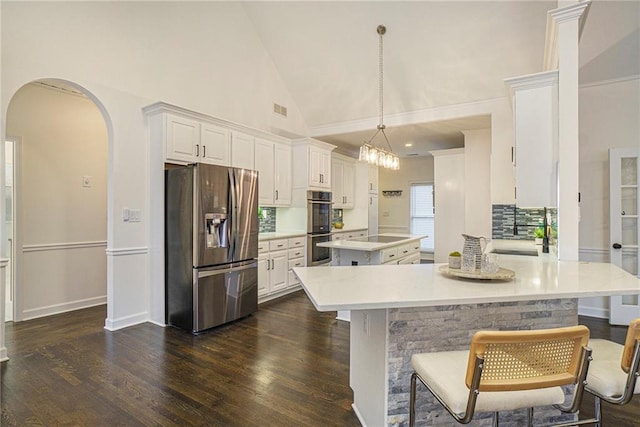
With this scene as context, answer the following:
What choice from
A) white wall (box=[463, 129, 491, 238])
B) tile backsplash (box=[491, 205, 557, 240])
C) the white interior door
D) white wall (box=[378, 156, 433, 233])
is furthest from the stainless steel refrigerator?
white wall (box=[378, 156, 433, 233])

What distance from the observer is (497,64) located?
429 centimetres

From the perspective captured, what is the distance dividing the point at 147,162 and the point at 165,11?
1.81 meters

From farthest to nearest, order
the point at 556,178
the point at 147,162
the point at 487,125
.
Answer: the point at 487,125
the point at 147,162
the point at 556,178

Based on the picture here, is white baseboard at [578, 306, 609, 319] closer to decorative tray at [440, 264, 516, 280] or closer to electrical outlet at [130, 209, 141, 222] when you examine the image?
decorative tray at [440, 264, 516, 280]

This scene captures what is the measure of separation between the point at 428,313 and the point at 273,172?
13.4ft

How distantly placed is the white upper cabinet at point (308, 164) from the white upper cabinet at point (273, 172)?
137mm

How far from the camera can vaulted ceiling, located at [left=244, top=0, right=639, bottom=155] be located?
3.85 meters

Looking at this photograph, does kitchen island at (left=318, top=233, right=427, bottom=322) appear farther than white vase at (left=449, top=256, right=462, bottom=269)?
Yes

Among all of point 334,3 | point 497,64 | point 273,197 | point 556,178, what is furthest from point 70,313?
point 497,64

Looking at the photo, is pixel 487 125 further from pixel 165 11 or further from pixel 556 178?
pixel 165 11

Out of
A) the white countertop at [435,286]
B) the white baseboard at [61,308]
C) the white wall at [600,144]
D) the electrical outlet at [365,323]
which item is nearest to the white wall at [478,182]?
the white wall at [600,144]

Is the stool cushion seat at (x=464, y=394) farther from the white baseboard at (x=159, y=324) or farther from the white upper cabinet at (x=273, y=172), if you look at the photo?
the white upper cabinet at (x=273, y=172)

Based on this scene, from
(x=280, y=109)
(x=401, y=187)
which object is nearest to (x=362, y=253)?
(x=280, y=109)

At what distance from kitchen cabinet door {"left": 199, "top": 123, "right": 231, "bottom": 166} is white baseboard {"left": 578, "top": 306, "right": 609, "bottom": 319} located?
487 centimetres
